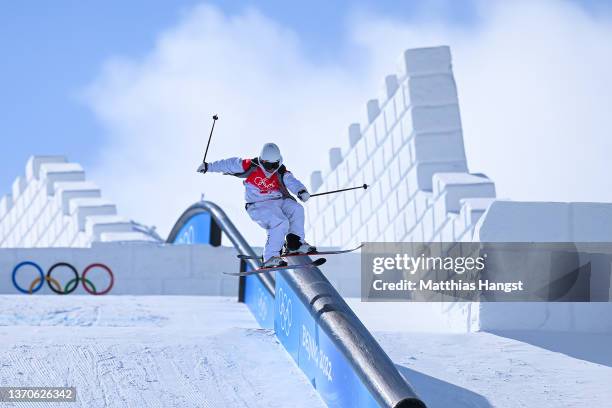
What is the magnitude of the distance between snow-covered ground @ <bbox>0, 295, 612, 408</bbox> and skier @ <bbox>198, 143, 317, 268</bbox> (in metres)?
0.95

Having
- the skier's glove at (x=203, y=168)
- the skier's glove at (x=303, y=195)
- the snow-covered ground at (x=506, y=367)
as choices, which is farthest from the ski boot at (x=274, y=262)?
the snow-covered ground at (x=506, y=367)

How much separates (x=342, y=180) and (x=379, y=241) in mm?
2268

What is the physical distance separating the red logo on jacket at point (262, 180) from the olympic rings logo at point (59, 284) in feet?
25.7

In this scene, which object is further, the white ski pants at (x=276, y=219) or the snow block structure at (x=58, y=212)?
the snow block structure at (x=58, y=212)

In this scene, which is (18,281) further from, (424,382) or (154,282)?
(424,382)

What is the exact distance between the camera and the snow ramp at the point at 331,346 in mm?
6434

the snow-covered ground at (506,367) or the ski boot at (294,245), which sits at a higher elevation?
the ski boot at (294,245)

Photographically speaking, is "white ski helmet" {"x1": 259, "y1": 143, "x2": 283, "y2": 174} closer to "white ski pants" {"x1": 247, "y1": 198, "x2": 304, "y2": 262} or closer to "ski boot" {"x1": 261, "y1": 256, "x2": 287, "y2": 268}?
"white ski pants" {"x1": 247, "y1": 198, "x2": 304, "y2": 262}

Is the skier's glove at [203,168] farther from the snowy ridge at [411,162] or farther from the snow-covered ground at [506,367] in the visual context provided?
the snowy ridge at [411,162]

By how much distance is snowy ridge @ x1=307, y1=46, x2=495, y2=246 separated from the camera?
14.4m

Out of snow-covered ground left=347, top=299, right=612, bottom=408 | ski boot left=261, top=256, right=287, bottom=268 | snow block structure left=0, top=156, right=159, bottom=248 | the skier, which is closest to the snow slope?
ski boot left=261, top=256, right=287, bottom=268

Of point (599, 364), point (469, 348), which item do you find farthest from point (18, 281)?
point (599, 364)

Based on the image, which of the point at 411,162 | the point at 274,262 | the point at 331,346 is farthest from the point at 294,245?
the point at 411,162

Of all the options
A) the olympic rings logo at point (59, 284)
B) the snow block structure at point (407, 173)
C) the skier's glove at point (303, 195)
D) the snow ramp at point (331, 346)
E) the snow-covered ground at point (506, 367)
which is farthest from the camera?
the olympic rings logo at point (59, 284)
